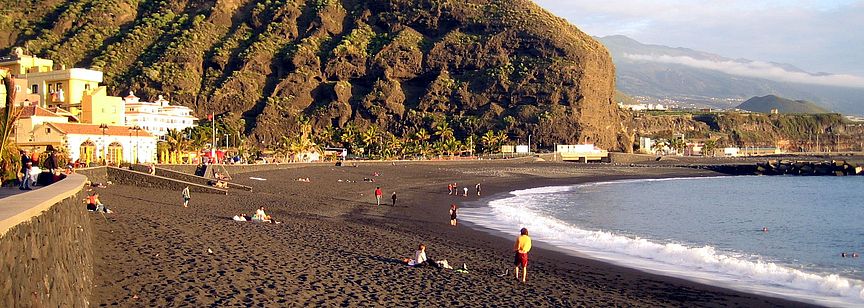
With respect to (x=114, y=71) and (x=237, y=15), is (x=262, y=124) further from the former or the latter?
(x=237, y=15)

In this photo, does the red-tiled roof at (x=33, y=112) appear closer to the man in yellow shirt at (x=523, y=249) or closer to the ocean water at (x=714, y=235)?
the ocean water at (x=714, y=235)

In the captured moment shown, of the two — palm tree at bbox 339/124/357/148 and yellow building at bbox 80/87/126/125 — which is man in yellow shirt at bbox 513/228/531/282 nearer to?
yellow building at bbox 80/87/126/125

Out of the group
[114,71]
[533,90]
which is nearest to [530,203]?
[533,90]

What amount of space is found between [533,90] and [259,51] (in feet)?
164

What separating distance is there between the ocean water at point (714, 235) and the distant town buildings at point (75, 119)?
2506 cm

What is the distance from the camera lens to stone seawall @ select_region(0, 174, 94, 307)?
578cm

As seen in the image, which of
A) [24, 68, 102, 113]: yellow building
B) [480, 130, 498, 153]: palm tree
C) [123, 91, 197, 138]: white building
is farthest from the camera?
[480, 130, 498, 153]: palm tree

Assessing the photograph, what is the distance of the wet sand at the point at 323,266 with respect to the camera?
508 inches

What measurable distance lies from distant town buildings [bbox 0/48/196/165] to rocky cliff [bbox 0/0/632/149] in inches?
1548

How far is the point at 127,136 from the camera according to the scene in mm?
50562

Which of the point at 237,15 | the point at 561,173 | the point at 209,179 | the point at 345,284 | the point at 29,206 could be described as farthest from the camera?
the point at 237,15

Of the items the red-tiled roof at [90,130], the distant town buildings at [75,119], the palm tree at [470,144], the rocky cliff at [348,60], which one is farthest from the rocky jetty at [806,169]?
the red-tiled roof at [90,130]

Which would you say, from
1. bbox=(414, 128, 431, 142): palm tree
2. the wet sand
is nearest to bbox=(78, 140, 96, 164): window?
the wet sand

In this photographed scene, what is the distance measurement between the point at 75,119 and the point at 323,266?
42587 mm
